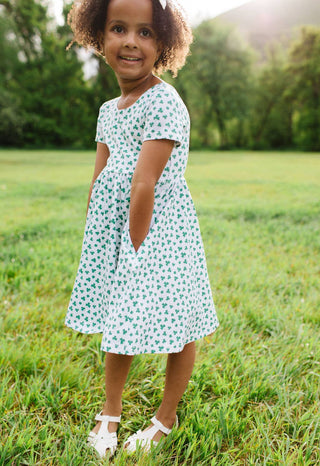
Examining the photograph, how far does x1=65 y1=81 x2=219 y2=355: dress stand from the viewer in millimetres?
1378

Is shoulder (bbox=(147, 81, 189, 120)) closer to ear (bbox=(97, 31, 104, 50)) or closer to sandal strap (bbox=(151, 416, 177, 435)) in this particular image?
ear (bbox=(97, 31, 104, 50))

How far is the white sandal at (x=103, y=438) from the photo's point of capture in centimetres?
150

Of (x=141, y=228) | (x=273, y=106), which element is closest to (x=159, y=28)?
(x=141, y=228)

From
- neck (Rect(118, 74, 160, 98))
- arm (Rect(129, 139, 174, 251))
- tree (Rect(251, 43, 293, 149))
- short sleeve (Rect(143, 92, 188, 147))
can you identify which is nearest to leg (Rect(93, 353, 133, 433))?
arm (Rect(129, 139, 174, 251))

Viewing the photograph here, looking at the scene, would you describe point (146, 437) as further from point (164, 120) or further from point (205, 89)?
point (205, 89)

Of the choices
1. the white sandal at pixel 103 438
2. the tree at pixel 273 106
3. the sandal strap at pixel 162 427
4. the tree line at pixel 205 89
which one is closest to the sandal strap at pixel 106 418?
the white sandal at pixel 103 438

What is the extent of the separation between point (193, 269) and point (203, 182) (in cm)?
742

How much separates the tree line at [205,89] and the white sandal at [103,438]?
26.0m

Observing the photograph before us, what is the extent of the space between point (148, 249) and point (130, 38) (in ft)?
2.24

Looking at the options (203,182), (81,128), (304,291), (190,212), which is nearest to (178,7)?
(190,212)

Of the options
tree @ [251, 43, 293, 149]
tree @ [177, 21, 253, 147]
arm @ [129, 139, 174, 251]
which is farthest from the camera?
tree @ [251, 43, 293, 149]

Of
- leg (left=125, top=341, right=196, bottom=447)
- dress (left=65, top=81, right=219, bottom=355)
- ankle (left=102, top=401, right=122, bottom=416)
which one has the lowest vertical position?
ankle (left=102, top=401, right=122, bottom=416)

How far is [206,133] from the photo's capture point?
112 feet

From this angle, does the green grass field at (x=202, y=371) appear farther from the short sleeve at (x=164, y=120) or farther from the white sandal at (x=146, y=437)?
the short sleeve at (x=164, y=120)
